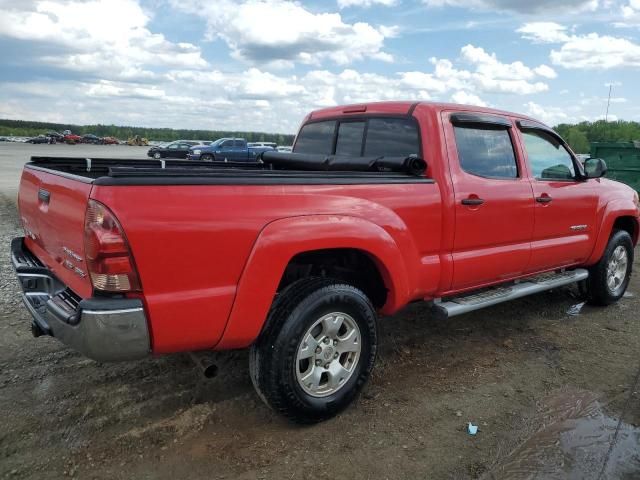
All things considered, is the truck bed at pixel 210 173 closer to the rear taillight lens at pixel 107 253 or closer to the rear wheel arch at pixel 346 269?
the rear taillight lens at pixel 107 253

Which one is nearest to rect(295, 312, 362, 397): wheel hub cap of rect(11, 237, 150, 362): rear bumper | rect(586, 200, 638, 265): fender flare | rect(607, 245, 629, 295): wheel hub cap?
rect(11, 237, 150, 362): rear bumper

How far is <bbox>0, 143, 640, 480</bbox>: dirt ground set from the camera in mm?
2744

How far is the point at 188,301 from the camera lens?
2531mm

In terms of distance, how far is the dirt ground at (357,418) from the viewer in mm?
2744

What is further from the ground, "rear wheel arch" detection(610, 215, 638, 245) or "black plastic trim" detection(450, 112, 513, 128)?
"black plastic trim" detection(450, 112, 513, 128)

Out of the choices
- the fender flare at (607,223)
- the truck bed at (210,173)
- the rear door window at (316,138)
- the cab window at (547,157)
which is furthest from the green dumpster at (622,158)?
the truck bed at (210,173)

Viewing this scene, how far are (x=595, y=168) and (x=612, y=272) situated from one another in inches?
52.7

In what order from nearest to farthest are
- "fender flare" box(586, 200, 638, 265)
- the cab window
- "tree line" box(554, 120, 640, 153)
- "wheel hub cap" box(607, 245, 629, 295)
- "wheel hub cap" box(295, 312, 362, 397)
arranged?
"wheel hub cap" box(295, 312, 362, 397) < the cab window < "fender flare" box(586, 200, 638, 265) < "wheel hub cap" box(607, 245, 629, 295) < "tree line" box(554, 120, 640, 153)

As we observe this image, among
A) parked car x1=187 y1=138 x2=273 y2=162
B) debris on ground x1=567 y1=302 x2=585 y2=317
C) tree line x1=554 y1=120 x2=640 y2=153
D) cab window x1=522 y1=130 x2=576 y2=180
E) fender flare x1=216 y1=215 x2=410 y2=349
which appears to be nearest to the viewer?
fender flare x1=216 y1=215 x2=410 y2=349

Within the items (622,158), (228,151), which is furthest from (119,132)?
(622,158)

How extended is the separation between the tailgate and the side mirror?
4313 millimetres

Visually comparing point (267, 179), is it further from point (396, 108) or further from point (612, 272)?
point (612, 272)

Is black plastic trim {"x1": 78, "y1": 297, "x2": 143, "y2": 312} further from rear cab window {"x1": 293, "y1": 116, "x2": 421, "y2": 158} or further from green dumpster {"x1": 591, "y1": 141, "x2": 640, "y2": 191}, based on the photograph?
green dumpster {"x1": 591, "y1": 141, "x2": 640, "y2": 191}

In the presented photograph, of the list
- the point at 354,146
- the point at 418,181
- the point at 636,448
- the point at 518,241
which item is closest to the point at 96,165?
the point at 354,146
